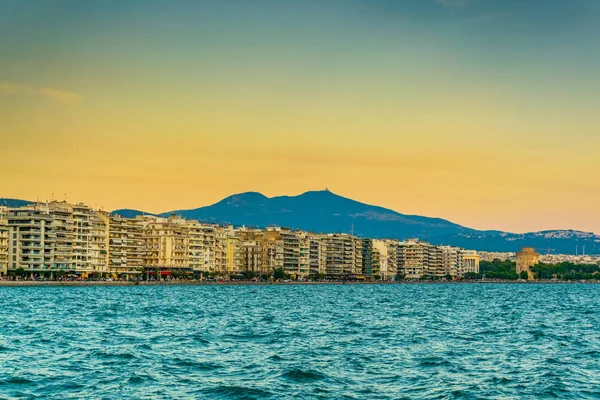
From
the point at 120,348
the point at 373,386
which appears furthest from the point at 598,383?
the point at 120,348

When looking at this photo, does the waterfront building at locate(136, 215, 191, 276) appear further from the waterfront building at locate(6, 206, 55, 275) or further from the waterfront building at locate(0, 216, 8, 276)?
the waterfront building at locate(0, 216, 8, 276)

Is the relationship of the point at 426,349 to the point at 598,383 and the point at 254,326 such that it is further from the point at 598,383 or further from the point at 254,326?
the point at 254,326

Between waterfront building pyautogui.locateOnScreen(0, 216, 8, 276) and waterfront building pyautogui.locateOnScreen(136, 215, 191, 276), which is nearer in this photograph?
waterfront building pyautogui.locateOnScreen(0, 216, 8, 276)

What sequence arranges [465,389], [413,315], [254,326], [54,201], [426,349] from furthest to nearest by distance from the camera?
[54,201], [413,315], [254,326], [426,349], [465,389]

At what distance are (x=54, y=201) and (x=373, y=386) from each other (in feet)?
494

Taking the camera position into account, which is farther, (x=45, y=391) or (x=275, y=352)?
(x=275, y=352)

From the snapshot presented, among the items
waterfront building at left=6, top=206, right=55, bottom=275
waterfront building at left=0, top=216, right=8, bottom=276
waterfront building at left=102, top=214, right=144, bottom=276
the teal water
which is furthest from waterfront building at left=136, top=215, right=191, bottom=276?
the teal water

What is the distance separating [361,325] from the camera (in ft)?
192

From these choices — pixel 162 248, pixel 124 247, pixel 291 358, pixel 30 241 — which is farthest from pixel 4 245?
pixel 291 358

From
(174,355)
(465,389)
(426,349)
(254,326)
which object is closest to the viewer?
(465,389)

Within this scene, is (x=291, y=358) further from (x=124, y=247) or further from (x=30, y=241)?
(x=124, y=247)

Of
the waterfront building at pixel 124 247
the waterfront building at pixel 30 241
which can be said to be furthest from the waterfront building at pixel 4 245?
the waterfront building at pixel 124 247

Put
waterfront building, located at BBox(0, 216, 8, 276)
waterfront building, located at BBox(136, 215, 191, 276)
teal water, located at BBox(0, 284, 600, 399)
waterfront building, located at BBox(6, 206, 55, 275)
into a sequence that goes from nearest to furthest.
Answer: teal water, located at BBox(0, 284, 600, 399)
waterfront building, located at BBox(0, 216, 8, 276)
waterfront building, located at BBox(6, 206, 55, 275)
waterfront building, located at BBox(136, 215, 191, 276)

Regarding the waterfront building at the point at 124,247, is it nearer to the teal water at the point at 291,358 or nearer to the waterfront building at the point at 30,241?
the waterfront building at the point at 30,241
